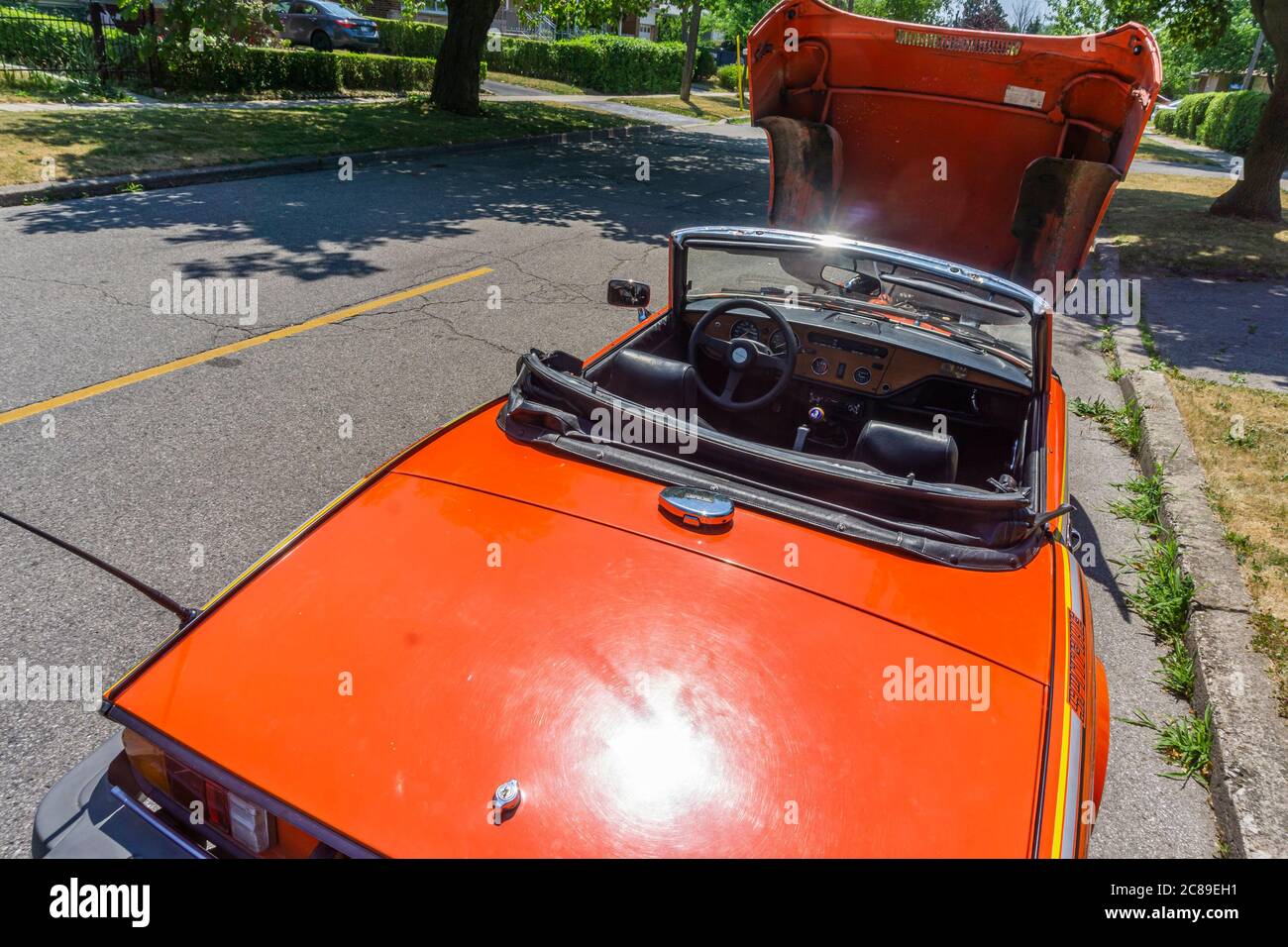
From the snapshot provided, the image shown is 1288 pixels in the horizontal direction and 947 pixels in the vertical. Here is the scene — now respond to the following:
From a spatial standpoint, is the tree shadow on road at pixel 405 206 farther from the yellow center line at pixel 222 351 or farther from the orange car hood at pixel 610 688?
the orange car hood at pixel 610 688

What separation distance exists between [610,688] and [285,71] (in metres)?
20.3

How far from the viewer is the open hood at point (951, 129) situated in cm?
519

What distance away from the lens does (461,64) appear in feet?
59.8

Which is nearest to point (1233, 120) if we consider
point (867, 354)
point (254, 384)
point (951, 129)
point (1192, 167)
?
point (1192, 167)

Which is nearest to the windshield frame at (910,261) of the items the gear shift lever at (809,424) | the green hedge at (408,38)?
the gear shift lever at (809,424)

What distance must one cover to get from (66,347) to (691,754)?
566cm

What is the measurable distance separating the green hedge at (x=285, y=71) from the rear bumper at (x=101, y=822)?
1744 centimetres

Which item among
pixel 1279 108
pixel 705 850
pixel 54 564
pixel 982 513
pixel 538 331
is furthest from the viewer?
pixel 1279 108

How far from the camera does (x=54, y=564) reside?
3.61m

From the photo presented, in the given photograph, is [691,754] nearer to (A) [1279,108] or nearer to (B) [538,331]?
(B) [538,331]

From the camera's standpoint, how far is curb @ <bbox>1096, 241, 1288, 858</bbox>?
2.91 metres

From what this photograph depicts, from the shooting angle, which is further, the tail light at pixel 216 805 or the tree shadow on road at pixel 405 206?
the tree shadow on road at pixel 405 206

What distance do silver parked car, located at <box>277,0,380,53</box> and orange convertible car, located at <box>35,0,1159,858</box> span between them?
90.3 feet
